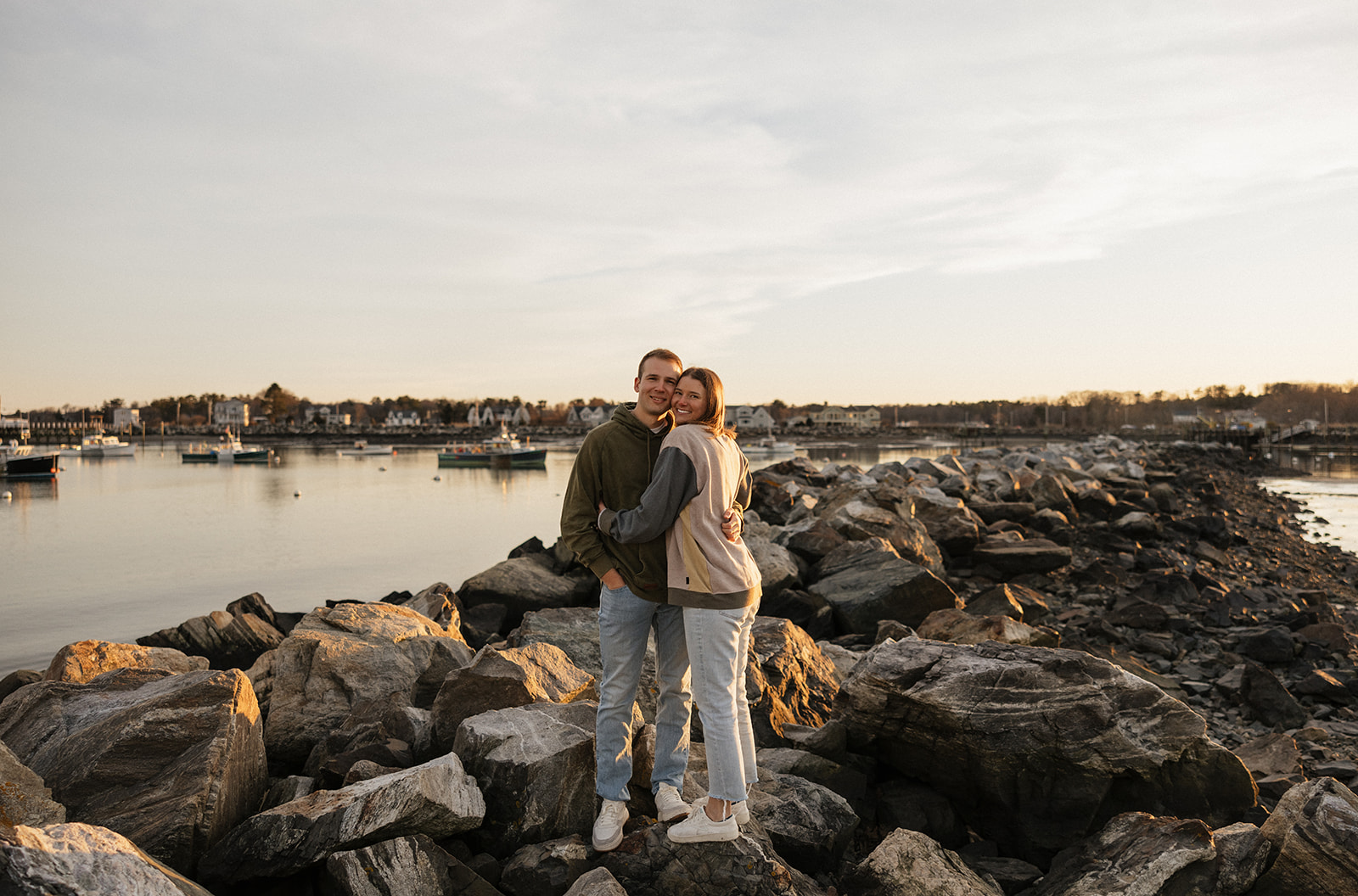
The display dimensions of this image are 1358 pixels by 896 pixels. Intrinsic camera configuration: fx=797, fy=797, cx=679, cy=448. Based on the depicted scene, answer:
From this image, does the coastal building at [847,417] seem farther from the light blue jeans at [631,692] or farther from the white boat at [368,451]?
the light blue jeans at [631,692]

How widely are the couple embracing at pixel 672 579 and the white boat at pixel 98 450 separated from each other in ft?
330

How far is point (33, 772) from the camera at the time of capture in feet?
11.7

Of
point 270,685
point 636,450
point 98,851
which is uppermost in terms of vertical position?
point 636,450

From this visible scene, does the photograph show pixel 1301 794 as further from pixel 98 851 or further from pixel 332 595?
pixel 332 595

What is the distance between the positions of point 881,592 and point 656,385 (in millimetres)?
5443

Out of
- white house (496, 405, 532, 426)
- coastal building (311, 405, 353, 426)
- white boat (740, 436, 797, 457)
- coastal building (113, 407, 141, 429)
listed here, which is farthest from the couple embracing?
coastal building (113, 407, 141, 429)

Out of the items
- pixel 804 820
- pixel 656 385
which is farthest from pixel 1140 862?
pixel 656 385

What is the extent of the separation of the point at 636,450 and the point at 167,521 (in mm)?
30059

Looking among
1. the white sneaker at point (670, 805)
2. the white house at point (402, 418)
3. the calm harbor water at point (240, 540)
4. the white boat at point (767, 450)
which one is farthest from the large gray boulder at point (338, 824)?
the white house at point (402, 418)

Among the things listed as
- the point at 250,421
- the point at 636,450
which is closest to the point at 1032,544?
the point at 636,450

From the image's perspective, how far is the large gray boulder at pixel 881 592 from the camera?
25.6ft

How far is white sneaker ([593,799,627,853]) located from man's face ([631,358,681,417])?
66.1 inches

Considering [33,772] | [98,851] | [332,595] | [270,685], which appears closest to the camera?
[98,851]

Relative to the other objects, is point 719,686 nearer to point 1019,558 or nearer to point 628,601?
point 628,601
